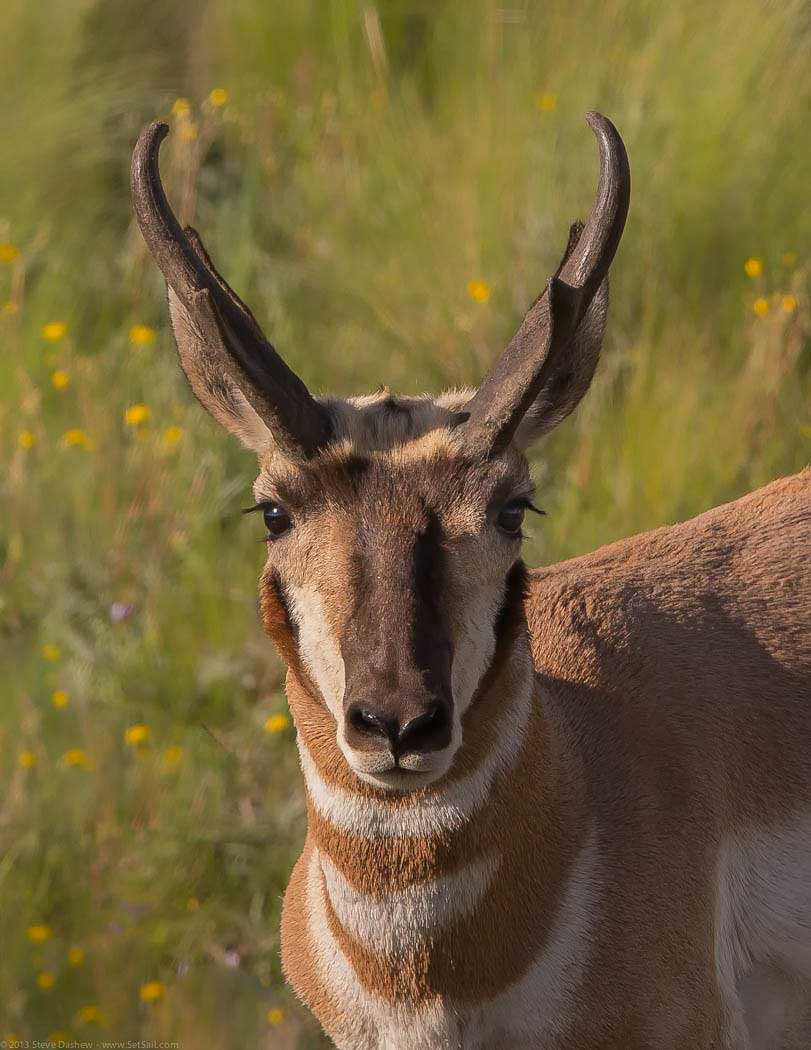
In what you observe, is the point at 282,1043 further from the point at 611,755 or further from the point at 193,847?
the point at 611,755

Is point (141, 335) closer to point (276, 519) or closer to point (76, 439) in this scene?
point (76, 439)

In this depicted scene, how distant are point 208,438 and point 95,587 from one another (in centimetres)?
84

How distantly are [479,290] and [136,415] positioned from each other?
162 centimetres

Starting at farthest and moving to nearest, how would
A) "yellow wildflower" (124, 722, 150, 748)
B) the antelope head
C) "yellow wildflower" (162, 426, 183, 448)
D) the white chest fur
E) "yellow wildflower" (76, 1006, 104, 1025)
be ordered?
1. "yellow wildflower" (162, 426, 183, 448)
2. "yellow wildflower" (124, 722, 150, 748)
3. "yellow wildflower" (76, 1006, 104, 1025)
4. the white chest fur
5. the antelope head

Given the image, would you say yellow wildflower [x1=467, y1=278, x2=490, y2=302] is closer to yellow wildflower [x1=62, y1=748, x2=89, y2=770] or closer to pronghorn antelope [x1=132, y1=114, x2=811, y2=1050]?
yellow wildflower [x1=62, y1=748, x2=89, y2=770]

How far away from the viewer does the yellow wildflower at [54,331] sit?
6.83m

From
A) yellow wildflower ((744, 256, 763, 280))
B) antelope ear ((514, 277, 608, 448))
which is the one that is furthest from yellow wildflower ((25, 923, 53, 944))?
yellow wildflower ((744, 256, 763, 280))

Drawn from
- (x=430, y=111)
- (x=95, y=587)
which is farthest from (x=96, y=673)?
(x=430, y=111)

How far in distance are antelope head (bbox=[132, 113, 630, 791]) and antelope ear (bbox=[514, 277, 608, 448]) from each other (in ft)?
0.46

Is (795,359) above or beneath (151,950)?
above

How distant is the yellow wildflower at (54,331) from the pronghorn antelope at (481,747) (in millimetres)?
3246

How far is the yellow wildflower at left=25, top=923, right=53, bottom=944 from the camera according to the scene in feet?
15.7

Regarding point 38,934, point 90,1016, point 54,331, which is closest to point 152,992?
point 90,1016

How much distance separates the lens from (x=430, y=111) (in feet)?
27.7
